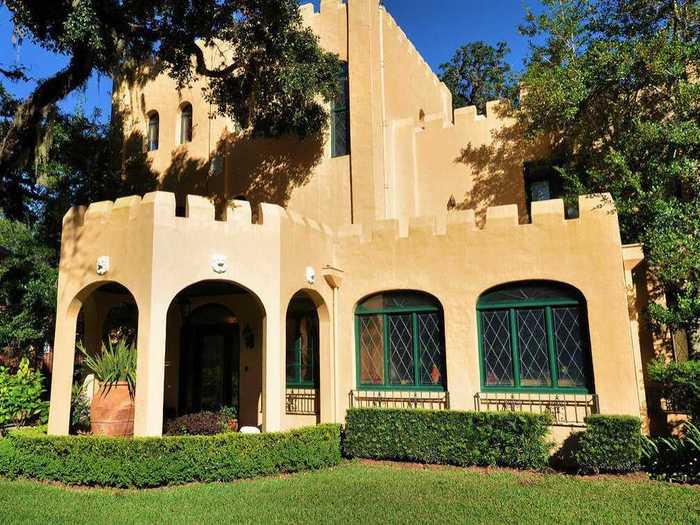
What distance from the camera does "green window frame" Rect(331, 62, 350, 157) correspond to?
1450 centimetres

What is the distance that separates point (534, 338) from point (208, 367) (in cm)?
810

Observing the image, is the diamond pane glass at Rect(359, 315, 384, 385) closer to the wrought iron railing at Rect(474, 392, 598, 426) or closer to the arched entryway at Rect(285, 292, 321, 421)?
the arched entryway at Rect(285, 292, 321, 421)

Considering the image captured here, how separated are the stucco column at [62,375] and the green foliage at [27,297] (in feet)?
12.8

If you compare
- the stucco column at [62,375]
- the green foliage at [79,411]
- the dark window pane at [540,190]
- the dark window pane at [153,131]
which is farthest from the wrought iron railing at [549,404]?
the dark window pane at [153,131]

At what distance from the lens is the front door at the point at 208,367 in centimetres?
1377

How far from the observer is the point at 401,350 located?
449 inches

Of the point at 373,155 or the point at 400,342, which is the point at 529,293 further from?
the point at 373,155

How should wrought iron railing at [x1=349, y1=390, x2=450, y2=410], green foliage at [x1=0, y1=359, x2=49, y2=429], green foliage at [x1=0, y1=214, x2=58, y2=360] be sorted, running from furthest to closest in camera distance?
green foliage at [x1=0, y1=214, x2=58, y2=360], green foliage at [x1=0, y1=359, x2=49, y2=429], wrought iron railing at [x1=349, y1=390, x2=450, y2=410]

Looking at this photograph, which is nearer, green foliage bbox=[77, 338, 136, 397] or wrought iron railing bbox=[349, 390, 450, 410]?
green foliage bbox=[77, 338, 136, 397]

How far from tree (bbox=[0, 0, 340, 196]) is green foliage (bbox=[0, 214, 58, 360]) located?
2232 millimetres

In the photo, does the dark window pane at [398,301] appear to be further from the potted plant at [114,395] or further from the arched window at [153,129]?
the arched window at [153,129]

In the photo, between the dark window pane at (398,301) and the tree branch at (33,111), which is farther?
the tree branch at (33,111)

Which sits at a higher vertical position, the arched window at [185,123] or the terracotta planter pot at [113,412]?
the arched window at [185,123]

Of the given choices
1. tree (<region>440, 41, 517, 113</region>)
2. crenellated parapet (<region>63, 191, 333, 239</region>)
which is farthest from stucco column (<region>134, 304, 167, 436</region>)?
tree (<region>440, 41, 517, 113</region>)
